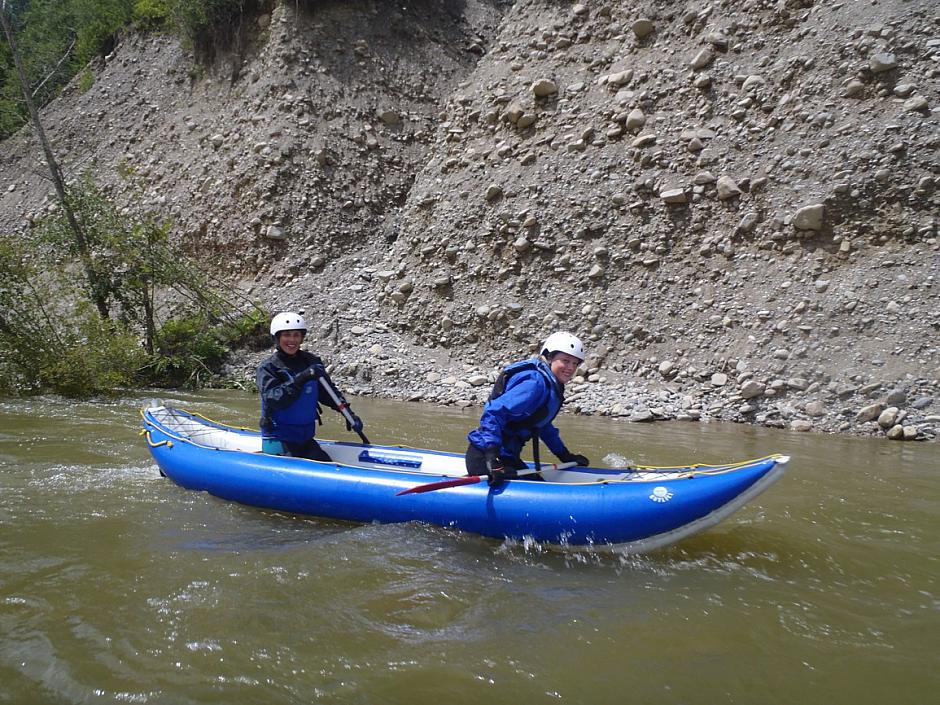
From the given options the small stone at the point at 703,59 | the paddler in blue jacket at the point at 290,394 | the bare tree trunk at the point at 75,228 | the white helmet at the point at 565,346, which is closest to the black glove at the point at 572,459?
the white helmet at the point at 565,346

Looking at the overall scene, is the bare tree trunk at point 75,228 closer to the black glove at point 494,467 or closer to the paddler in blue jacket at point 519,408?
the paddler in blue jacket at point 519,408

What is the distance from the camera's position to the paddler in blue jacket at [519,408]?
418 centimetres

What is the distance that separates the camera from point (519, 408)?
4.17 m

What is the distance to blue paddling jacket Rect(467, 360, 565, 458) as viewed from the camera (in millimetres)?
4180

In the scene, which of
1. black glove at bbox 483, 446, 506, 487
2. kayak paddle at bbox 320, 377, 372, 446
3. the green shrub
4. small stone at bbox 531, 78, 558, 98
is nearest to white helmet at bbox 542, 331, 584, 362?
black glove at bbox 483, 446, 506, 487

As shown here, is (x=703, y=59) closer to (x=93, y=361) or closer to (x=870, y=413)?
(x=870, y=413)

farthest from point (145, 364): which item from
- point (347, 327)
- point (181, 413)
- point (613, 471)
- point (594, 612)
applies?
point (594, 612)

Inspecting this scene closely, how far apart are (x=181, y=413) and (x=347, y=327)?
5.97 meters

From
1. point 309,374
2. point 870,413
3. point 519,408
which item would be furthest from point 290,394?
point 870,413

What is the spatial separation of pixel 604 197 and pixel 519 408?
7.86 meters

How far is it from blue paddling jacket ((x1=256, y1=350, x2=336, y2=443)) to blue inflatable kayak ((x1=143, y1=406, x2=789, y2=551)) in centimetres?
31

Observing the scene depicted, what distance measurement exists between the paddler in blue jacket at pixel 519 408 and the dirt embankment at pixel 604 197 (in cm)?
479

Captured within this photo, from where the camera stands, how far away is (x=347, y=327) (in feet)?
40.9

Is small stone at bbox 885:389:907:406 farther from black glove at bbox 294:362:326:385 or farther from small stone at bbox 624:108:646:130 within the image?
black glove at bbox 294:362:326:385
